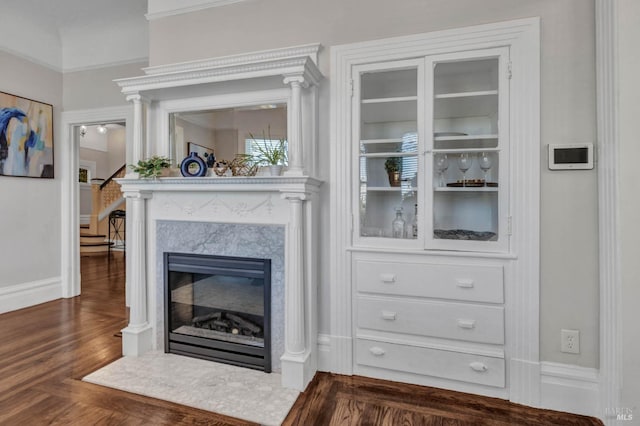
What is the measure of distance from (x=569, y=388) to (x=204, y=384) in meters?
2.14

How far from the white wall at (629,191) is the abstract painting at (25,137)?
4989 millimetres

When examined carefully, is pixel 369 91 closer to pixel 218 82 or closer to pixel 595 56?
pixel 218 82

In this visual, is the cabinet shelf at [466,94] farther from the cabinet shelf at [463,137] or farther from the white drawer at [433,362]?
the white drawer at [433,362]

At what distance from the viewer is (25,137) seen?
3.57 m

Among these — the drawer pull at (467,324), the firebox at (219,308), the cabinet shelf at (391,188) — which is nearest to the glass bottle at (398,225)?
the cabinet shelf at (391,188)

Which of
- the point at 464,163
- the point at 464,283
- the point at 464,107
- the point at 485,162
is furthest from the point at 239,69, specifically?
the point at 464,283

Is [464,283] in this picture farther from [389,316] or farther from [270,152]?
[270,152]

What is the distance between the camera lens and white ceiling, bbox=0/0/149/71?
3.38m

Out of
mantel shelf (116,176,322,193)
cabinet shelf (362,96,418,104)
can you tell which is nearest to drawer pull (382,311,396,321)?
mantel shelf (116,176,322,193)

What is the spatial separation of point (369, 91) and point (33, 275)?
13.3 feet

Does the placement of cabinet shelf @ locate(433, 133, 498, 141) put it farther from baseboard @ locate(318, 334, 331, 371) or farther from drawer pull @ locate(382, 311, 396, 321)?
baseboard @ locate(318, 334, 331, 371)

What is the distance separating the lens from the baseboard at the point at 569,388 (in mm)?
1856

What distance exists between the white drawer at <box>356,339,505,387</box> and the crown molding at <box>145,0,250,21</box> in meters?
2.67

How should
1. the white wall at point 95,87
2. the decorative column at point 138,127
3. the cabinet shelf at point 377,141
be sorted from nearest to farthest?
the cabinet shelf at point 377,141 < the decorative column at point 138,127 < the white wall at point 95,87
